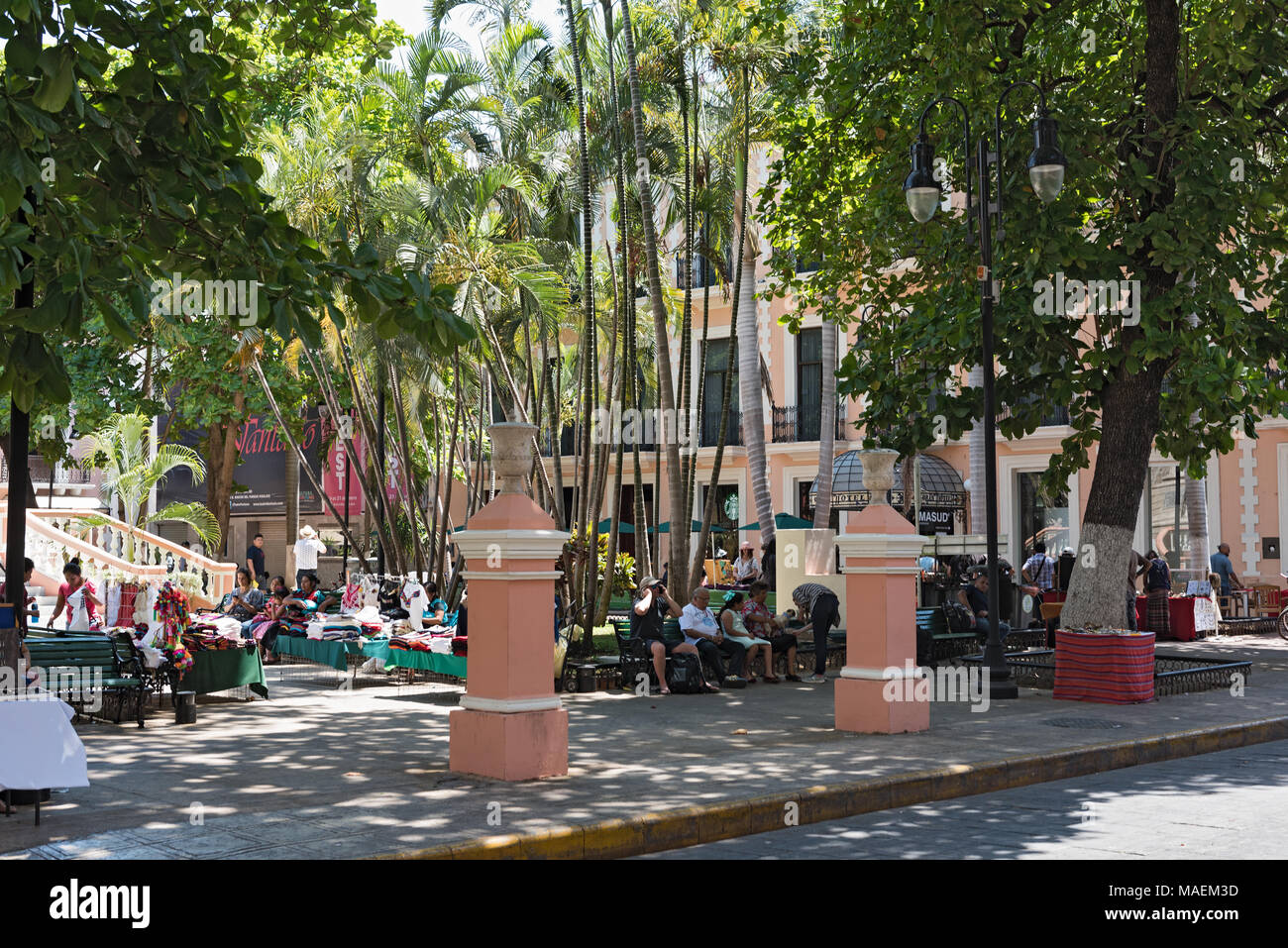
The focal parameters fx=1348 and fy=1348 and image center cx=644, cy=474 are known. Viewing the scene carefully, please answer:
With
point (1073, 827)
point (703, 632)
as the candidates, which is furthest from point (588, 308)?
point (1073, 827)

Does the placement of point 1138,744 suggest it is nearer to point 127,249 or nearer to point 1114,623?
point 1114,623

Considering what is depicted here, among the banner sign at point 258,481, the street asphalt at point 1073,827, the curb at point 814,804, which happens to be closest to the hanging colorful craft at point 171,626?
the curb at point 814,804

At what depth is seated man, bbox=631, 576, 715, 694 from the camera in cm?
1567

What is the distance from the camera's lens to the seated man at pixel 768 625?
17406mm

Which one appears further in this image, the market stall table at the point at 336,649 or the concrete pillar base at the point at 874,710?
the market stall table at the point at 336,649

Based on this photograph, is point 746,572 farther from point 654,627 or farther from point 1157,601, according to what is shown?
point 654,627

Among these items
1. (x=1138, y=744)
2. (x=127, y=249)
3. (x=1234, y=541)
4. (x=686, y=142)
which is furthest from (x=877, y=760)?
(x=1234, y=541)

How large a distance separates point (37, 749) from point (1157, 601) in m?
20.4

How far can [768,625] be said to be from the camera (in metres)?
17.5

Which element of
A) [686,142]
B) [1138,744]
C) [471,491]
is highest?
[686,142]

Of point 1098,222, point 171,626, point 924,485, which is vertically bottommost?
point 171,626

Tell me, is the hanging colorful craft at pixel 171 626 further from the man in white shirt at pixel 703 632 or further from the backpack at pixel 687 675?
the man in white shirt at pixel 703 632

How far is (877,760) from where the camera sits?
34.5 ft
